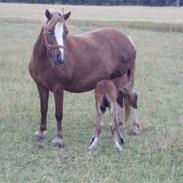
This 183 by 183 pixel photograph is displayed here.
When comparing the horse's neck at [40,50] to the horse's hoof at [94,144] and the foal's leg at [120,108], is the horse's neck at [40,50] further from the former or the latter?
the foal's leg at [120,108]

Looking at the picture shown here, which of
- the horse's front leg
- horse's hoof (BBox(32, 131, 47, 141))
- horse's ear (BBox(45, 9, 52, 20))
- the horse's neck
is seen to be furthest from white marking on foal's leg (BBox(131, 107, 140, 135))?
horse's ear (BBox(45, 9, 52, 20))

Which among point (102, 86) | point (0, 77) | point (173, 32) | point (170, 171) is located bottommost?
point (173, 32)

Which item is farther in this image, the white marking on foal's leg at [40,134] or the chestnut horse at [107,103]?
the white marking on foal's leg at [40,134]

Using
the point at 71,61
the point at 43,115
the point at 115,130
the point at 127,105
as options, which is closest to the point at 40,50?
the point at 71,61

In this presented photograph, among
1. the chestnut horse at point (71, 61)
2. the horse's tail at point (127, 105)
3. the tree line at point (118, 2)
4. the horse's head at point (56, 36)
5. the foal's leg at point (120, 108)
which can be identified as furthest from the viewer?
the tree line at point (118, 2)

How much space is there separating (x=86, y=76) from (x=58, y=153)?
51.9 inches

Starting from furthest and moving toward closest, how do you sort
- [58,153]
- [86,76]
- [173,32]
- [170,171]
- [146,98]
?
[173,32]
[146,98]
[86,76]
[58,153]
[170,171]

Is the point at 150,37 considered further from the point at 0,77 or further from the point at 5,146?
the point at 5,146

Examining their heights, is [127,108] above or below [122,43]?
below

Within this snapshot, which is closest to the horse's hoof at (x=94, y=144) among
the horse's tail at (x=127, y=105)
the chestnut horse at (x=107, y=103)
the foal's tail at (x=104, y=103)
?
the chestnut horse at (x=107, y=103)

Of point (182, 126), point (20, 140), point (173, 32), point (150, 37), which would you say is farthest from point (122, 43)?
point (173, 32)

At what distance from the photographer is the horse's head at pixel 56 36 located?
6.84 meters

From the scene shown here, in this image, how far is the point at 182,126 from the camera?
8.58 m

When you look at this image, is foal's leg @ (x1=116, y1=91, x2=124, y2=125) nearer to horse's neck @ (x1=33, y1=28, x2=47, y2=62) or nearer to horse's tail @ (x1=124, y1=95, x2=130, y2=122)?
horse's tail @ (x1=124, y1=95, x2=130, y2=122)
